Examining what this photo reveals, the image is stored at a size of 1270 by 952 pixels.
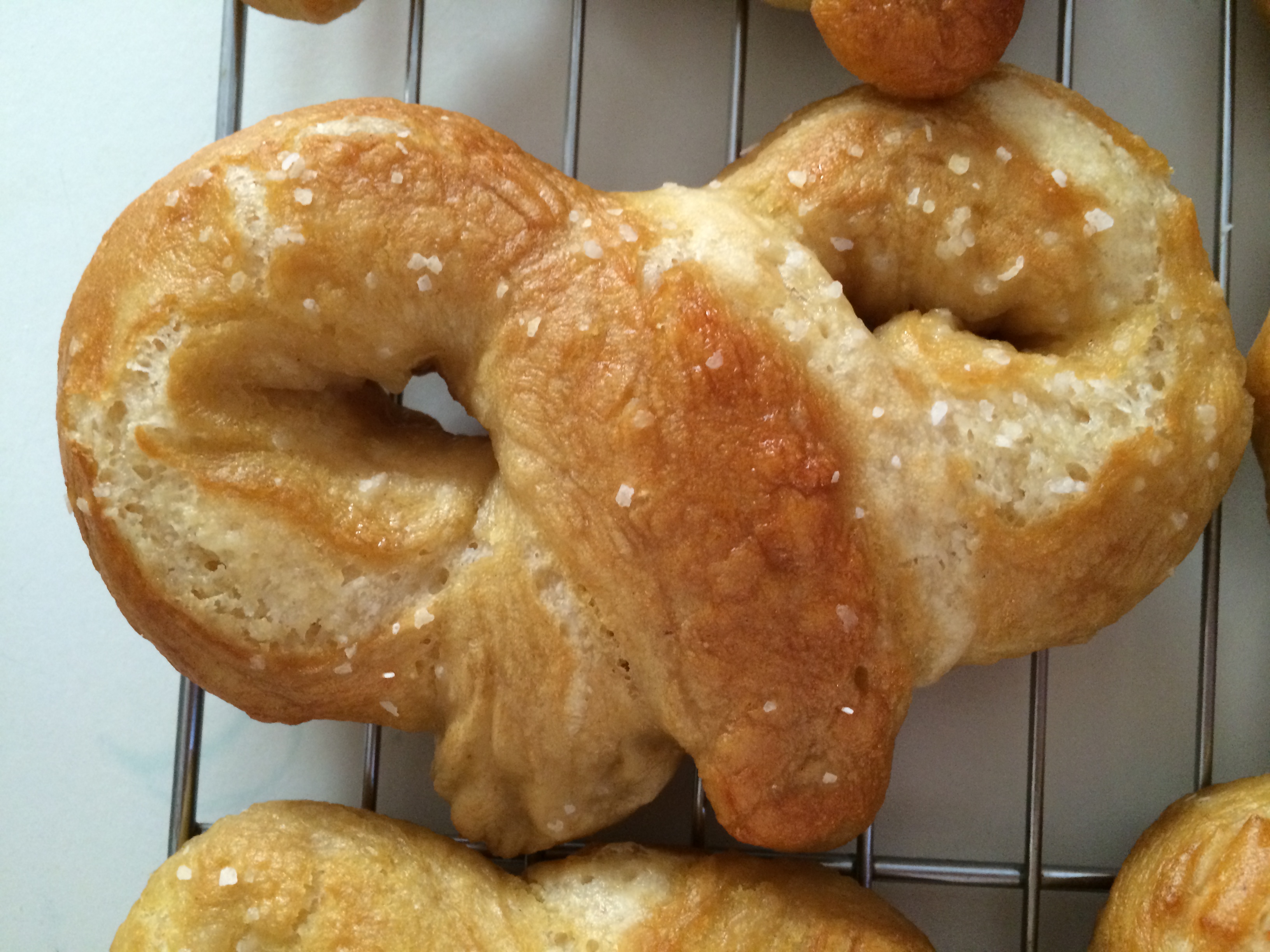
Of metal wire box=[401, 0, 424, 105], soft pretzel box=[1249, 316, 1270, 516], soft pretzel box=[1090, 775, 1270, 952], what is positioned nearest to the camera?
soft pretzel box=[1090, 775, 1270, 952]

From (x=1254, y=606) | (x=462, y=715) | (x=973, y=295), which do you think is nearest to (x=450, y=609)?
(x=462, y=715)

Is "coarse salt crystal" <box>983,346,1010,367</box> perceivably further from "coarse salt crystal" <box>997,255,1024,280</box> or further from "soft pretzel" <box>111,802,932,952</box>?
"soft pretzel" <box>111,802,932,952</box>

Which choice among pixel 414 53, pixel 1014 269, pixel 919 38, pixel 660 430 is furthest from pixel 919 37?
pixel 414 53

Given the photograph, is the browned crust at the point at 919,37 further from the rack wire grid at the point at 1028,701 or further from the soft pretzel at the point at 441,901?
the soft pretzel at the point at 441,901

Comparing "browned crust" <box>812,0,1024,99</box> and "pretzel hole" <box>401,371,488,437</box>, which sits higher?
"browned crust" <box>812,0,1024,99</box>

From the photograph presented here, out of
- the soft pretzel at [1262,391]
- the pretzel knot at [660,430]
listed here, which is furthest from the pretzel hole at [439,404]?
the soft pretzel at [1262,391]

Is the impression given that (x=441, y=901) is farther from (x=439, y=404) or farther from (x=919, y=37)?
(x=919, y=37)

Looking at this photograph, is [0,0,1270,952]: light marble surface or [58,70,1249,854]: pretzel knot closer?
[58,70,1249,854]: pretzel knot

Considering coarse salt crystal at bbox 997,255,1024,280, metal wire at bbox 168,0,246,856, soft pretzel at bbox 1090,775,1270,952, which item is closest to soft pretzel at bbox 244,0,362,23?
metal wire at bbox 168,0,246,856
